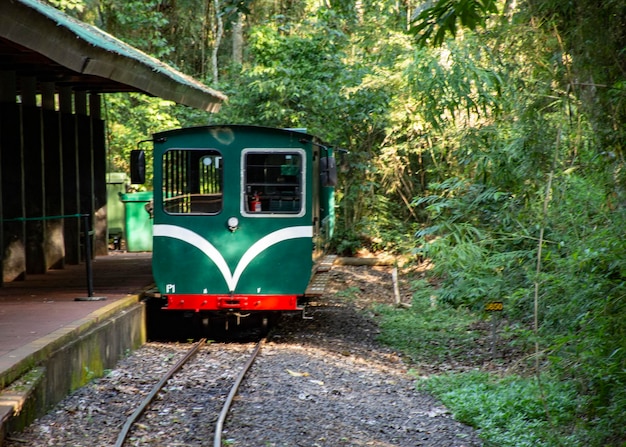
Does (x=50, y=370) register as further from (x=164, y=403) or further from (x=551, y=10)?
(x=551, y=10)

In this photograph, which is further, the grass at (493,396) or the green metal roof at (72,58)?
the green metal roof at (72,58)

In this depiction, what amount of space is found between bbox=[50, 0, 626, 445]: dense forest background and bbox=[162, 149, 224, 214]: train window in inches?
87.6

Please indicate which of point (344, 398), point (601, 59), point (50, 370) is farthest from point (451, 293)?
point (50, 370)

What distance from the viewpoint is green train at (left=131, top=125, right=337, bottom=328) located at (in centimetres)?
1123

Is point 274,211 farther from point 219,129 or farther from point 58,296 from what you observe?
point 58,296

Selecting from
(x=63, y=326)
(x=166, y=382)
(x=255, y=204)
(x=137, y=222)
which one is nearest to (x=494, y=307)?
(x=255, y=204)

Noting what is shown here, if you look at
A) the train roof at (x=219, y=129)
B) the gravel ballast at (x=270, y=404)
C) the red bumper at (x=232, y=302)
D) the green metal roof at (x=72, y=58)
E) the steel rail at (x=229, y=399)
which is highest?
the green metal roof at (x=72, y=58)

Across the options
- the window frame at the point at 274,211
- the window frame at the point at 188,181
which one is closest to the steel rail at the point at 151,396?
the window frame at the point at 188,181

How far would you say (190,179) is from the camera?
11.4 metres

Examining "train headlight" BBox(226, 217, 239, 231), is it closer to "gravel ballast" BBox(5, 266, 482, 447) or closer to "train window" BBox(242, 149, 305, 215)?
"train window" BBox(242, 149, 305, 215)

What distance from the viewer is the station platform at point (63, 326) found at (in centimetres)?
711

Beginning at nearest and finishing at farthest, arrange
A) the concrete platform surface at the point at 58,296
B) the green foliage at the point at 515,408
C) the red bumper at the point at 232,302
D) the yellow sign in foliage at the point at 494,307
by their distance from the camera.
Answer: the green foliage at the point at 515,408 < the concrete platform surface at the point at 58,296 < the yellow sign in foliage at the point at 494,307 < the red bumper at the point at 232,302

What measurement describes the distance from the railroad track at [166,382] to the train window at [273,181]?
1.82 m

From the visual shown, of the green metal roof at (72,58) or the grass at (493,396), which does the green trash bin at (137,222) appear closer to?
the green metal roof at (72,58)
